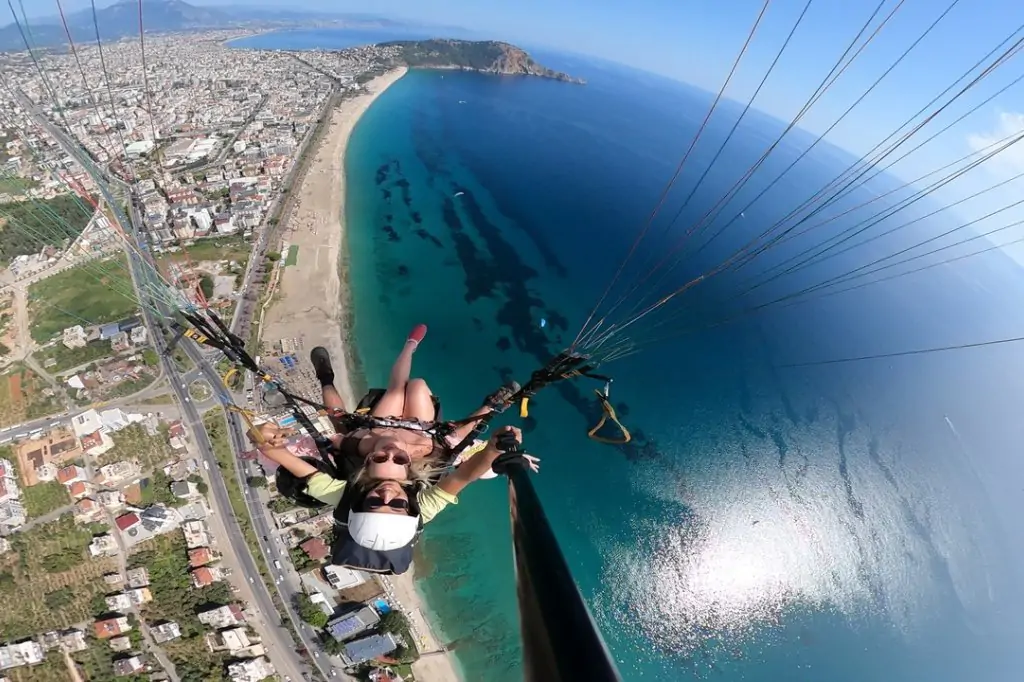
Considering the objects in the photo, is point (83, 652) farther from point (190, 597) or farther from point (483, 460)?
point (483, 460)

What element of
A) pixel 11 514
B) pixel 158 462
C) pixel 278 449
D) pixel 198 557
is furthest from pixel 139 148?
pixel 278 449

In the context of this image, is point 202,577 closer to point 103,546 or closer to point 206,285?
point 103,546

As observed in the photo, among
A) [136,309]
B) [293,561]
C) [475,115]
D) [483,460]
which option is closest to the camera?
[483,460]

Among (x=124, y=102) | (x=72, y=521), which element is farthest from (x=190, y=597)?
(x=124, y=102)

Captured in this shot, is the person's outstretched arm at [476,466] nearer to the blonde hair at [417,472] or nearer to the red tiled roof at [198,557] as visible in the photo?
the blonde hair at [417,472]

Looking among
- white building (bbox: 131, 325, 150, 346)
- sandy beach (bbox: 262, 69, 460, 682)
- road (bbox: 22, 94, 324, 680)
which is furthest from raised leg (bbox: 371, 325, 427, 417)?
white building (bbox: 131, 325, 150, 346)

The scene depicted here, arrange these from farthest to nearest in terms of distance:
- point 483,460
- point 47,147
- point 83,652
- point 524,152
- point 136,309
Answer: point 524,152 → point 47,147 → point 136,309 → point 83,652 → point 483,460

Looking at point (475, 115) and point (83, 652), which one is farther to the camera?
point (475, 115)
